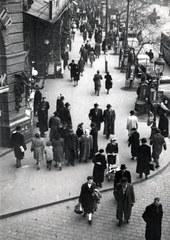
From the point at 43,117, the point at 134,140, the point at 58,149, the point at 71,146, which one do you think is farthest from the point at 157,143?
the point at 43,117

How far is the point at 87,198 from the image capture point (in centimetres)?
1099

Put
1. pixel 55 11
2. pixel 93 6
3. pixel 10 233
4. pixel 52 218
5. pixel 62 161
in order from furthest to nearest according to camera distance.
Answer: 1. pixel 93 6
2. pixel 55 11
3. pixel 62 161
4. pixel 52 218
5. pixel 10 233

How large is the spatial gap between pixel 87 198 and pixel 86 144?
12.8 feet

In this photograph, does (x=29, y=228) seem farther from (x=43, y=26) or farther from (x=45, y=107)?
(x=43, y=26)

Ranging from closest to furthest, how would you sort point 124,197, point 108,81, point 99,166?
point 124,197 < point 99,166 < point 108,81

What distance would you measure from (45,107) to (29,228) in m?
6.90

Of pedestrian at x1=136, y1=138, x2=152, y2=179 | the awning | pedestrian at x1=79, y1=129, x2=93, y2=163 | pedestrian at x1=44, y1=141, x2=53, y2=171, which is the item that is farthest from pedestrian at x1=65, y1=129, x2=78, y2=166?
the awning

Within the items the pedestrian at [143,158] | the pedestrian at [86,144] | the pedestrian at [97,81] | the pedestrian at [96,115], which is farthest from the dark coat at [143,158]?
the pedestrian at [97,81]

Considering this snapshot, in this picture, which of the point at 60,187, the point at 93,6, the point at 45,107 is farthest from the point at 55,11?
the point at 93,6

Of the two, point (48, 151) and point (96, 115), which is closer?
point (48, 151)

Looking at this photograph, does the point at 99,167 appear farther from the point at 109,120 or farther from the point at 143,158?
the point at 109,120

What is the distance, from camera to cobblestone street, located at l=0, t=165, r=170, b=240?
10.8 meters

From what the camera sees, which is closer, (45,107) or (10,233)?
(10,233)

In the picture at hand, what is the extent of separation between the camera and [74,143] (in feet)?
47.4
